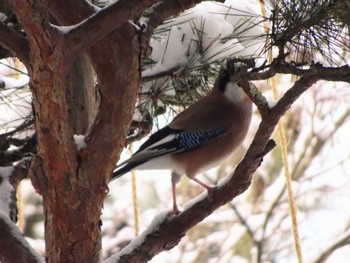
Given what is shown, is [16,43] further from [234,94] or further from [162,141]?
[234,94]

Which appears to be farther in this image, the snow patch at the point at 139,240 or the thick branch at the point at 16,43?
the snow patch at the point at 139,240

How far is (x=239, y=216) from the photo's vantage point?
242 centimetres

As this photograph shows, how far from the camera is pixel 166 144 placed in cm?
98

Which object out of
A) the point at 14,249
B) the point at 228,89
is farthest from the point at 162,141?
the point at 14,249

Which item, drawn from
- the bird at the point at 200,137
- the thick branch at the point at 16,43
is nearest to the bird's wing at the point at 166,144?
the bird at the point at 200,137

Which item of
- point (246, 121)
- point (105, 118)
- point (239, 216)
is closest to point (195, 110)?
point (246, 121)

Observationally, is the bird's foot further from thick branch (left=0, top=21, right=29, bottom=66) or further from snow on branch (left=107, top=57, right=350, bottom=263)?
thick branch (left=0, top=21, right=29, bottom=66)

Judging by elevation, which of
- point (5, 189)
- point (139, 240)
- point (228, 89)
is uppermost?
point (228, 89)

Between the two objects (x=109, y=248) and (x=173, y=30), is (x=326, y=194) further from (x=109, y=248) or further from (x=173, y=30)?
(x=173, y=30)

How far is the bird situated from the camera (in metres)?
0.97

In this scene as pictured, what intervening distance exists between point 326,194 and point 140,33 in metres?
1.80

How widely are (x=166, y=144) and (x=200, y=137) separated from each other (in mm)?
68

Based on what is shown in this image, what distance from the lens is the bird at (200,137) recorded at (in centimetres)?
97

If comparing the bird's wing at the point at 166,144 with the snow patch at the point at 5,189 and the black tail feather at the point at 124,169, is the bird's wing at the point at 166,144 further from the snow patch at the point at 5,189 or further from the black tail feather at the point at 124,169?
the snow patch at the point at 5,189
